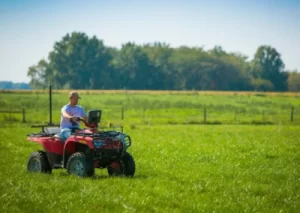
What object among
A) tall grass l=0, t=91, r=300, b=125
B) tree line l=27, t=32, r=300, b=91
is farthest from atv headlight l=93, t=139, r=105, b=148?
tree line l=27, t=32, r=300, b=91

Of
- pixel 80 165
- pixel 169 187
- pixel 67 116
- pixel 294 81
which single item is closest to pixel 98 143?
pixel 80 165

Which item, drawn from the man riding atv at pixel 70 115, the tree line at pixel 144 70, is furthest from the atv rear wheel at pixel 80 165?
the tree line at pixel 144 70

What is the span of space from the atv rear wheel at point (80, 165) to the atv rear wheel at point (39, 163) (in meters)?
1.28

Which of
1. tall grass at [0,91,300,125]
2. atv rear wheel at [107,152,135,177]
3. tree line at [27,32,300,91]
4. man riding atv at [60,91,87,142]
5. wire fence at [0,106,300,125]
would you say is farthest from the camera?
tree line at [27,32,300,91]

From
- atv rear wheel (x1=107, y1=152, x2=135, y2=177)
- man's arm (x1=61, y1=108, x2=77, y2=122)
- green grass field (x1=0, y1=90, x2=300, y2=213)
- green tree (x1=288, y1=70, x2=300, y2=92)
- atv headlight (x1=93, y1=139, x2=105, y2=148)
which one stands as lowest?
green grass field (x1=0, y1=90, x2=300, y2=213)

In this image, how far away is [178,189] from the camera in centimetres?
1242

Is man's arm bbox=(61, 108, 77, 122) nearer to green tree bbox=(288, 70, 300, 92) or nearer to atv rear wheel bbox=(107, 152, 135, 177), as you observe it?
atv rear wheel bbox=(107, 152, 135, 177)

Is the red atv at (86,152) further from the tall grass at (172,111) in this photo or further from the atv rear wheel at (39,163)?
the tall grass at (172,111)

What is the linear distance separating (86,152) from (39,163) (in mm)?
1975

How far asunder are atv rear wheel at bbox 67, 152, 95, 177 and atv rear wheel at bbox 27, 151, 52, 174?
1277 mm

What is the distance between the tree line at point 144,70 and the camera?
132 meters

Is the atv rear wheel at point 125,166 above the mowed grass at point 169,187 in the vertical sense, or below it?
above

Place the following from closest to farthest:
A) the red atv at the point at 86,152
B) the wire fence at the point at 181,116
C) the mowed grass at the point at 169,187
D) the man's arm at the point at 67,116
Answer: the mowed grass at the point at 169,187 < the red atv at the point at 86,152 < the man's arm at the point at 67,116 < the wire fence at the point at 181,116

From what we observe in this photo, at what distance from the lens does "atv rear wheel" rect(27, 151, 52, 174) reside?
47.2 ft
